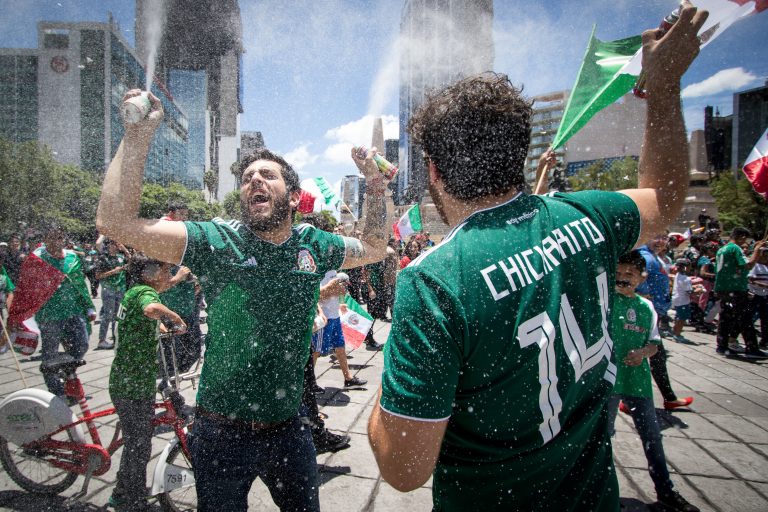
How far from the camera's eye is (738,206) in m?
36.2

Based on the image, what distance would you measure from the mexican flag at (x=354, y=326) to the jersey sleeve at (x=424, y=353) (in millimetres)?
4566

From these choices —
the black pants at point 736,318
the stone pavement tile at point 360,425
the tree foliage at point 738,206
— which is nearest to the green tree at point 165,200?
the stone pavement tile at point 360,425

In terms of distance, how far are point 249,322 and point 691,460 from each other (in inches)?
156

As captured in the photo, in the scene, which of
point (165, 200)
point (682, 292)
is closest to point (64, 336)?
point (682, 292)

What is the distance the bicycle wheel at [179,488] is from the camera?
105 inches

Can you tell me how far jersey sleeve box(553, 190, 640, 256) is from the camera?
3.72ft

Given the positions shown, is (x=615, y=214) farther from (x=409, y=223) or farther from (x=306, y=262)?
(x=409, y=223)

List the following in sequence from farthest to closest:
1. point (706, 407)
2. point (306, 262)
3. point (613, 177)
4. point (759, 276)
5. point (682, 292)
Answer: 1. point (613, 177)
2. point (682, 292)
3. point (759, 276)
4. point (706, 407)
5. point (306, 262)

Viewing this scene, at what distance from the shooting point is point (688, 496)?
9.84 ft

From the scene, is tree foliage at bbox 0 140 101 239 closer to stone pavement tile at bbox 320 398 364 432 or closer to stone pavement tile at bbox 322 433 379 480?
stone pavement tile at bbox 320 398 364 432

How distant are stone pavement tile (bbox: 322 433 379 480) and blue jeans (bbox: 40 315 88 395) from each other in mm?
3682

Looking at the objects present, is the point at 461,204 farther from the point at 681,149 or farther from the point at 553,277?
the point at 681,149

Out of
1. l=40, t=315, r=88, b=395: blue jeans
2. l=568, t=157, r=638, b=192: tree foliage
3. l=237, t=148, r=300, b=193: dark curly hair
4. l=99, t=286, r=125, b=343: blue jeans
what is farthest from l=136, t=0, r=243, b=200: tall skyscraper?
l=237, t=148, r=300, b=193: dark curly hair

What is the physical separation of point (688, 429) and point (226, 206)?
82670 mm
